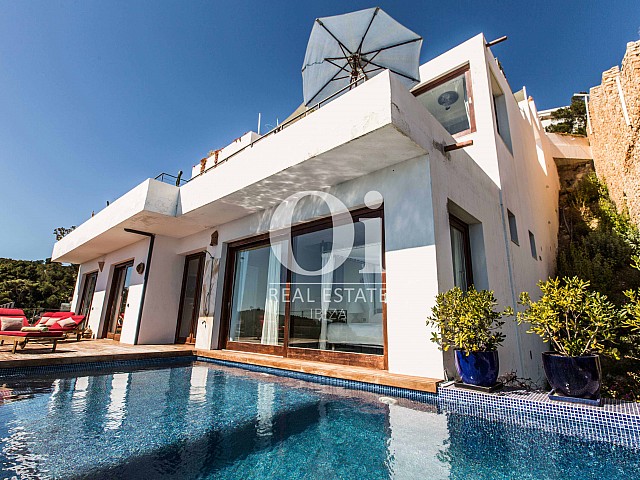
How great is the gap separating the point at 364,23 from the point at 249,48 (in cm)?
593

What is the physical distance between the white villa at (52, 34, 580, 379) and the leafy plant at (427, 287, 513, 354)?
34cm

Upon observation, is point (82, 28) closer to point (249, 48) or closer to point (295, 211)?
point (249, 48)

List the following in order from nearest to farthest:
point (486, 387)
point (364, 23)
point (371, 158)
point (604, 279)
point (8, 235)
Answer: point (486, 387), point (371, 158), point (364, 23), point (604, 279), point (8, 235)

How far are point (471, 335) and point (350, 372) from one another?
1.85 meters

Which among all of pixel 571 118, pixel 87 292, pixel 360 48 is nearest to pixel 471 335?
pixel 360 48

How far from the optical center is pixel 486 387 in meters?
3.58

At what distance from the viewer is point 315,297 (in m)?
6.26

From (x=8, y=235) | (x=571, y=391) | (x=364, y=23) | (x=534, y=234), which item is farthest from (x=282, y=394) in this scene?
(x=8, y=235)

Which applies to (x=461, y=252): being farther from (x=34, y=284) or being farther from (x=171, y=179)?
(x=34, y=284)

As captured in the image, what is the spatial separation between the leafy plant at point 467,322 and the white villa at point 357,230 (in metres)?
0.34

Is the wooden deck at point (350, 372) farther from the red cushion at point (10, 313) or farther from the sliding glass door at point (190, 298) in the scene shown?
the red cushion at point (10, 313)

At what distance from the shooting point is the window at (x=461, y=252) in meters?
5.50

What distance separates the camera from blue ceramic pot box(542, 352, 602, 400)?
291 centimetres

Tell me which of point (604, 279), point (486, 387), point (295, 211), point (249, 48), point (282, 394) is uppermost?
point (249, 48)
